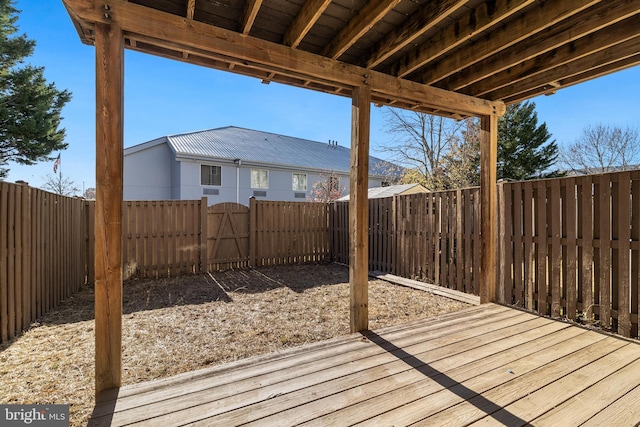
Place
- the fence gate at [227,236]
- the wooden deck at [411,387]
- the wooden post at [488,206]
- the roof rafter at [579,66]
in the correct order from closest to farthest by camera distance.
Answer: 1. the wooden deck at [411,387]
2. the roof rafter at [579,66]
3. the wooden post at [488,206]
4. the fence gate at [227,236]

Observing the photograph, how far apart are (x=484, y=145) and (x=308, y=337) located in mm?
3267

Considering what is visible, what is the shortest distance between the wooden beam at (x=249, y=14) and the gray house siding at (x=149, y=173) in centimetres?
1332

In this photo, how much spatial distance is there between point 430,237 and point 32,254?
5628mm

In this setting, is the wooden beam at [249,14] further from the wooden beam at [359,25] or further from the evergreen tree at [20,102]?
the evergreen tree at [20,102]

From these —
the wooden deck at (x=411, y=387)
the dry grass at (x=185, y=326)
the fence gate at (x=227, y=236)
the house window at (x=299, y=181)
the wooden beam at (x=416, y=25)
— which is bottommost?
the dry grass at (x=185, y=326)

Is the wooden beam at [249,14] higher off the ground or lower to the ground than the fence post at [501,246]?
higher

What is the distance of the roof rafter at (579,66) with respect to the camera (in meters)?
2.61

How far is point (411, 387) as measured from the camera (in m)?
1.91

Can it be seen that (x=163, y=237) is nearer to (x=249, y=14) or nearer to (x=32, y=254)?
(x=32, y=254)

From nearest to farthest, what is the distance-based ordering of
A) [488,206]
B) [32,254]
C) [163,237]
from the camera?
[32,254] → [488,206] → [163,237]

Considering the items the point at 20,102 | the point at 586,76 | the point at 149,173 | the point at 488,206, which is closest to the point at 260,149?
the point at 149,173

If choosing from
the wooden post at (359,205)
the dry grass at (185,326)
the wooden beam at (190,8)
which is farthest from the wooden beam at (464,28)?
the dry grass at (185,326)

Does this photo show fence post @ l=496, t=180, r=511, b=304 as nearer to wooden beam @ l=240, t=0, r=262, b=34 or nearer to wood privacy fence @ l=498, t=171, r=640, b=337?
wood privacy fence @ l=498, t=171, r=640, b=337

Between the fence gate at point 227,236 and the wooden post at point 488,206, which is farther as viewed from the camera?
the fence gate at point 227,236
